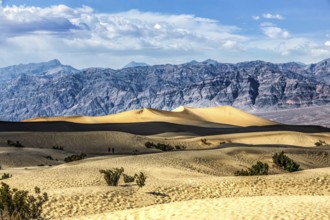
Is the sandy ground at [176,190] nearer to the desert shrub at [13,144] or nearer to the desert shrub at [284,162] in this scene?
the desert shrub at [284,162]

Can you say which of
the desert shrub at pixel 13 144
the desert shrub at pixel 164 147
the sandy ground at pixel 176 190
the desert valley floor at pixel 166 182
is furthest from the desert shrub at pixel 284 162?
the desert shrub at pixel 13 144

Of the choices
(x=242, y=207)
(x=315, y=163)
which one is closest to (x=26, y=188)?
(x=242, y=207)

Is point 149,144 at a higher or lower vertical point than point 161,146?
higher

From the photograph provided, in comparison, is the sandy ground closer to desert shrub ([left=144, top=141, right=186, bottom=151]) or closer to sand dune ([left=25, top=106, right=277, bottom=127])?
desert shrub ([left=144, top=141, right=186, bottom=151])

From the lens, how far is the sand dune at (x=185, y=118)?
114m

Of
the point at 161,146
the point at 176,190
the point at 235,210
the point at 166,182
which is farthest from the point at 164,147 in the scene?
the point at 235,210

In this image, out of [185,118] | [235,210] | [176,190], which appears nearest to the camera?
[235,210]

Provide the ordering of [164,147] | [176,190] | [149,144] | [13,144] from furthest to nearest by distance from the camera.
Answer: [149,144] → [164,147] → [13,144] → [176,190]

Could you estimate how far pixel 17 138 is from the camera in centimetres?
5700

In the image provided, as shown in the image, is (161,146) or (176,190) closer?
(176,190)

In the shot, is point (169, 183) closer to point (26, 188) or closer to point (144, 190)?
point (144, 190)

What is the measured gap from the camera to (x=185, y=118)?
404ft

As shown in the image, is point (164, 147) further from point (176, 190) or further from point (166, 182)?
point (176, 190)

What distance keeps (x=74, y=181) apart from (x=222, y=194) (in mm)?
9000
